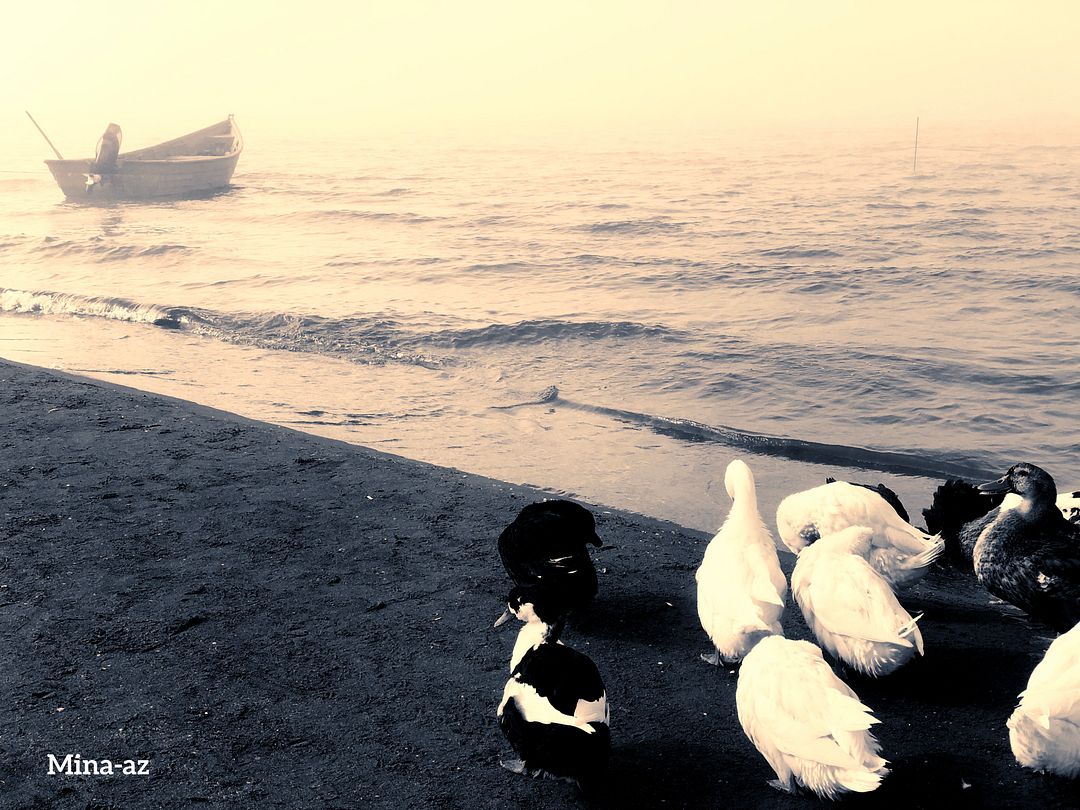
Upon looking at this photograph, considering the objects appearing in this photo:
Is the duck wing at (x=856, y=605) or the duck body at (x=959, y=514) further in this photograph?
the duck body at (x=959, y=514)

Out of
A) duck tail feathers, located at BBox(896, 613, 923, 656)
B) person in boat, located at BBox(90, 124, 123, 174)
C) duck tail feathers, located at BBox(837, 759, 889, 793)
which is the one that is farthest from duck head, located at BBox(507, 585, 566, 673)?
person in boat, located at BBox(90, 124, 123, 174)

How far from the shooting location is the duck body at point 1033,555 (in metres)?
4.29

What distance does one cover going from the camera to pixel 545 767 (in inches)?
127

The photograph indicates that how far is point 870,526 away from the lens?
475 centimetres

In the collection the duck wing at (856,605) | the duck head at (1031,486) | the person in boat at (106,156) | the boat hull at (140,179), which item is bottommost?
the duck wing at (856,605)

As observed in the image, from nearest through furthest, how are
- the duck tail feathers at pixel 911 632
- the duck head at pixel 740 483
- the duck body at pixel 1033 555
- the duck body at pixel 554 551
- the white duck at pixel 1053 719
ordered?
the white duck at pixel 1053 719 → the duck tail feathers at pixel 911 632 → the duck body at pixel 554 551 → the duck body at pixel 1033 555 → the duck head at pixel 740 483

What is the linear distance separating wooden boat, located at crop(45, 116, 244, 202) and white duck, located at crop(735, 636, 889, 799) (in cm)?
3490

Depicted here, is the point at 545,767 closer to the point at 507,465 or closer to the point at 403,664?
the point at 403,664

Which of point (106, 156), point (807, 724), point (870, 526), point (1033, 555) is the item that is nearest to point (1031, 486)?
point (1033, 555)

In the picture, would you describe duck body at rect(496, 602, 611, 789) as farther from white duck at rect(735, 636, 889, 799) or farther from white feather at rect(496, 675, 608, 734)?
white duck at rect(735, 636, 889, 799)

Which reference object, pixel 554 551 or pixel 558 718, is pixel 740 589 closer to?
pixel 554 551

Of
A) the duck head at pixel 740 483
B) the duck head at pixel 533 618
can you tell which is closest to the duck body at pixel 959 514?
the duck head at pixel 740 483

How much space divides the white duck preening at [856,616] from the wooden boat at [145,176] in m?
34.4

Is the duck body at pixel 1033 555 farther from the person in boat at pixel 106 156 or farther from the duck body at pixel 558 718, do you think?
the person in boat at pixel 106 156
